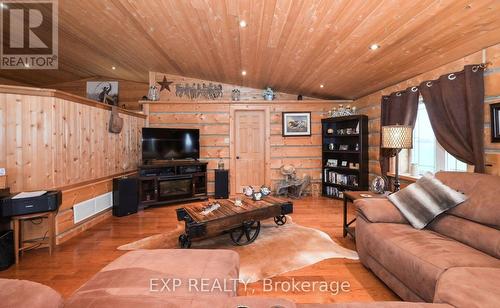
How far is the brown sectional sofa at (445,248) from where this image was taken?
1.23 m

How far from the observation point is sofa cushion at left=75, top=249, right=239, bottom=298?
1.18m

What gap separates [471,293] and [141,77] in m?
6.62

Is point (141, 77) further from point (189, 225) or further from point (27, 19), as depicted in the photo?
point (189, 225)

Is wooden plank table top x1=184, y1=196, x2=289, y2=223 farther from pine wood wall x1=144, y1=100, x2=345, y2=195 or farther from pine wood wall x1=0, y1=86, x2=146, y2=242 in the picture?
pine wood wall x1=144, y1=100, x2=345, y2=195

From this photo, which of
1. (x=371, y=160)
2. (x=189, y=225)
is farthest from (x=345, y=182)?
(x=189, y=225)

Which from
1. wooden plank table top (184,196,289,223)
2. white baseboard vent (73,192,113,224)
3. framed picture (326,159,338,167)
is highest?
framed picture (326,159,338,167)

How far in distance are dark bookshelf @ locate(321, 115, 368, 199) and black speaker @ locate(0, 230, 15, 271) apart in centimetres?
518

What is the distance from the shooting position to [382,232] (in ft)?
6.53

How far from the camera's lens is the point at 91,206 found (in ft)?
11.3

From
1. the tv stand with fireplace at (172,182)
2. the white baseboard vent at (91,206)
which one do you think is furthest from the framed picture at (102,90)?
the white baseboard vent at (91,206)

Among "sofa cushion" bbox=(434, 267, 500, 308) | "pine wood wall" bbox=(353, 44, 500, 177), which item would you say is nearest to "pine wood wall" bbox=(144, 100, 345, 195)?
"pine wood wall" bbox=(353, 44, 500, 177)

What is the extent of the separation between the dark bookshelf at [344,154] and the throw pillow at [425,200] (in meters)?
2.26

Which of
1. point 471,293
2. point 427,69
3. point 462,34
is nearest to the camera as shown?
point 471,293

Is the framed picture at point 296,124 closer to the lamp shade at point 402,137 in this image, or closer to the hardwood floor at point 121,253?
the hardwood floor at point 121,253
